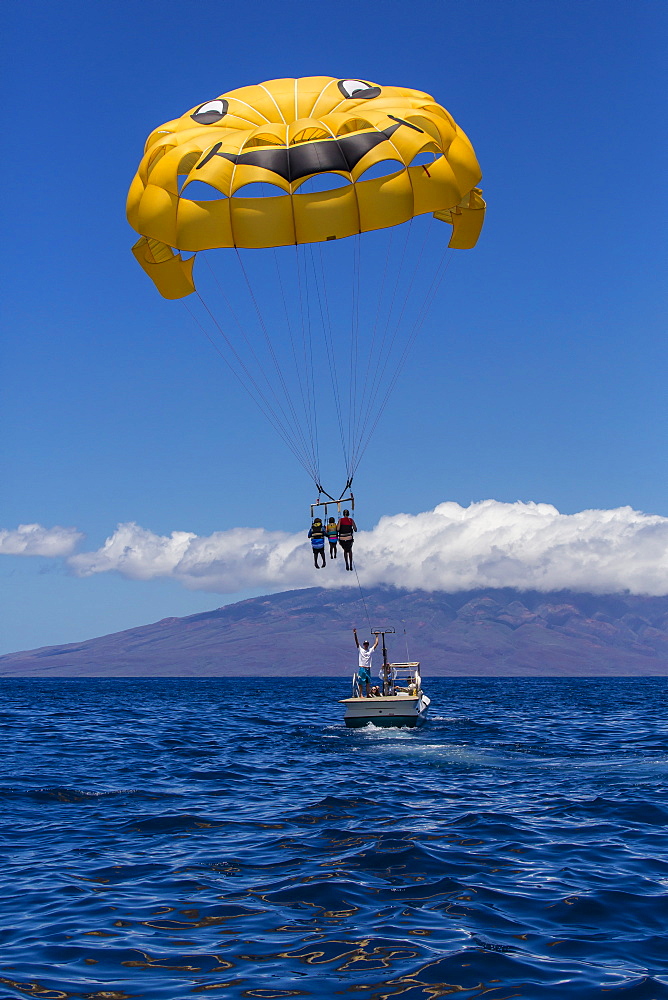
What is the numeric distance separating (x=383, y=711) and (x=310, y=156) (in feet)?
64.2

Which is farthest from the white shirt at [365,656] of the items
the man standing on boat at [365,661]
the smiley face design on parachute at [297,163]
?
the smiley face design on parachute at [297,163]

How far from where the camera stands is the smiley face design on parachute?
17000mm

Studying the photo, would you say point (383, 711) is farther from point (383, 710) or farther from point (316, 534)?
point (316, 534)

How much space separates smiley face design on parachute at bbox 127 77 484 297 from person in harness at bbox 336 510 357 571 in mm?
6982

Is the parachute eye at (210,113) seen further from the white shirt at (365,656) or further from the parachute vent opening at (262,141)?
the white shirt at (365,656)

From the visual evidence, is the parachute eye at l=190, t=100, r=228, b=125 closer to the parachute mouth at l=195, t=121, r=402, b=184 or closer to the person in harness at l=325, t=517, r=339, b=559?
the parachute mouth at l=195, t=121, r=402, b=184

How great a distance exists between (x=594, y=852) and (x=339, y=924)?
4.99m

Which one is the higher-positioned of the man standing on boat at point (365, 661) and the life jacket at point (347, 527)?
the life jacket at point (347, 527)

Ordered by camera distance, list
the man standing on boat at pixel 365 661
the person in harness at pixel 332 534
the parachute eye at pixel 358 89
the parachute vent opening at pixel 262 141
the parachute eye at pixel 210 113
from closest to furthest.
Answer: the parachute vent opening at pixel 262 141, the parachute eye at pixel 210 113, the parachute eye at pixel 358 89, the person in harness at pixel 332 534, the man standing on boat at pixel 365 661

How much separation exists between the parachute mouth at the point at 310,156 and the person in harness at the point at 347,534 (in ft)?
27.5

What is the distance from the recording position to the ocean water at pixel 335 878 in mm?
8070

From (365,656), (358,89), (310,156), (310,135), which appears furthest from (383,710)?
(358,89)

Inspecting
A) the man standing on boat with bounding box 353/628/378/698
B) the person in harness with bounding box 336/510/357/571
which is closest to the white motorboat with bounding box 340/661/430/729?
the man standing on boat with bounding box 353/628/378/698

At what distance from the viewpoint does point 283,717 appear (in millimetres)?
44062
